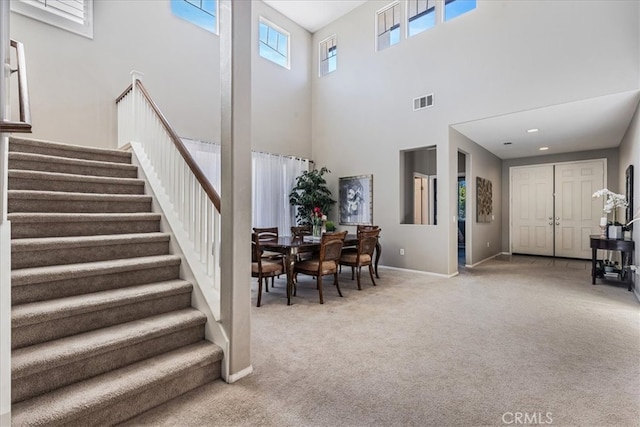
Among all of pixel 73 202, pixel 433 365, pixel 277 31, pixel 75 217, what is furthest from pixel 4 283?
pixel 277 31

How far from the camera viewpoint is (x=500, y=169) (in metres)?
7.60

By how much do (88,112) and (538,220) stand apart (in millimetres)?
8858

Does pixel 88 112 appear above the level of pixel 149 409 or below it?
above

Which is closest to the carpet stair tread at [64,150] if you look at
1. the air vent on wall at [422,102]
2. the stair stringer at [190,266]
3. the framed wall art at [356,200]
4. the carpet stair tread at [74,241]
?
the stair stringer at [190,266]

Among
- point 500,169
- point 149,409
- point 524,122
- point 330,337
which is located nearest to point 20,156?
point 149,409

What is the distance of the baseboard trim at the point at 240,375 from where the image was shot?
196cm

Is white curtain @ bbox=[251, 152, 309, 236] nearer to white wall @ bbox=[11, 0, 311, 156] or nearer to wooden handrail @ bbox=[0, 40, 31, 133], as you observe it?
white wall @ bbox=[11, 0, 311, 156]

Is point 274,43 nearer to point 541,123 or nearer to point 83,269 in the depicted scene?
point 541,123

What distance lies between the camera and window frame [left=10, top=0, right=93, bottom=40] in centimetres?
372

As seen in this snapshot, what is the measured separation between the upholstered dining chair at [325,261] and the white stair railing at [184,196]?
1.57 m

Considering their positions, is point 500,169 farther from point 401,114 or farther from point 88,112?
point 88,112

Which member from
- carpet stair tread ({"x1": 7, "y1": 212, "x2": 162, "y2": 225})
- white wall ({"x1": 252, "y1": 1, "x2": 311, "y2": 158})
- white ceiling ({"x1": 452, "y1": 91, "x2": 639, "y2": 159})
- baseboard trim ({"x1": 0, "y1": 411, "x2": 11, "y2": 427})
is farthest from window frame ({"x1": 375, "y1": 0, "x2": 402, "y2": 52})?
baseboard trim ({"x1": 0, "y1": 411, "x2": 11, "y2": 427})

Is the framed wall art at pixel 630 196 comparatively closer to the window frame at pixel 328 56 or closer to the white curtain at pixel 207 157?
the window frame at pixel 328 56

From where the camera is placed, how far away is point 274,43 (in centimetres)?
646
